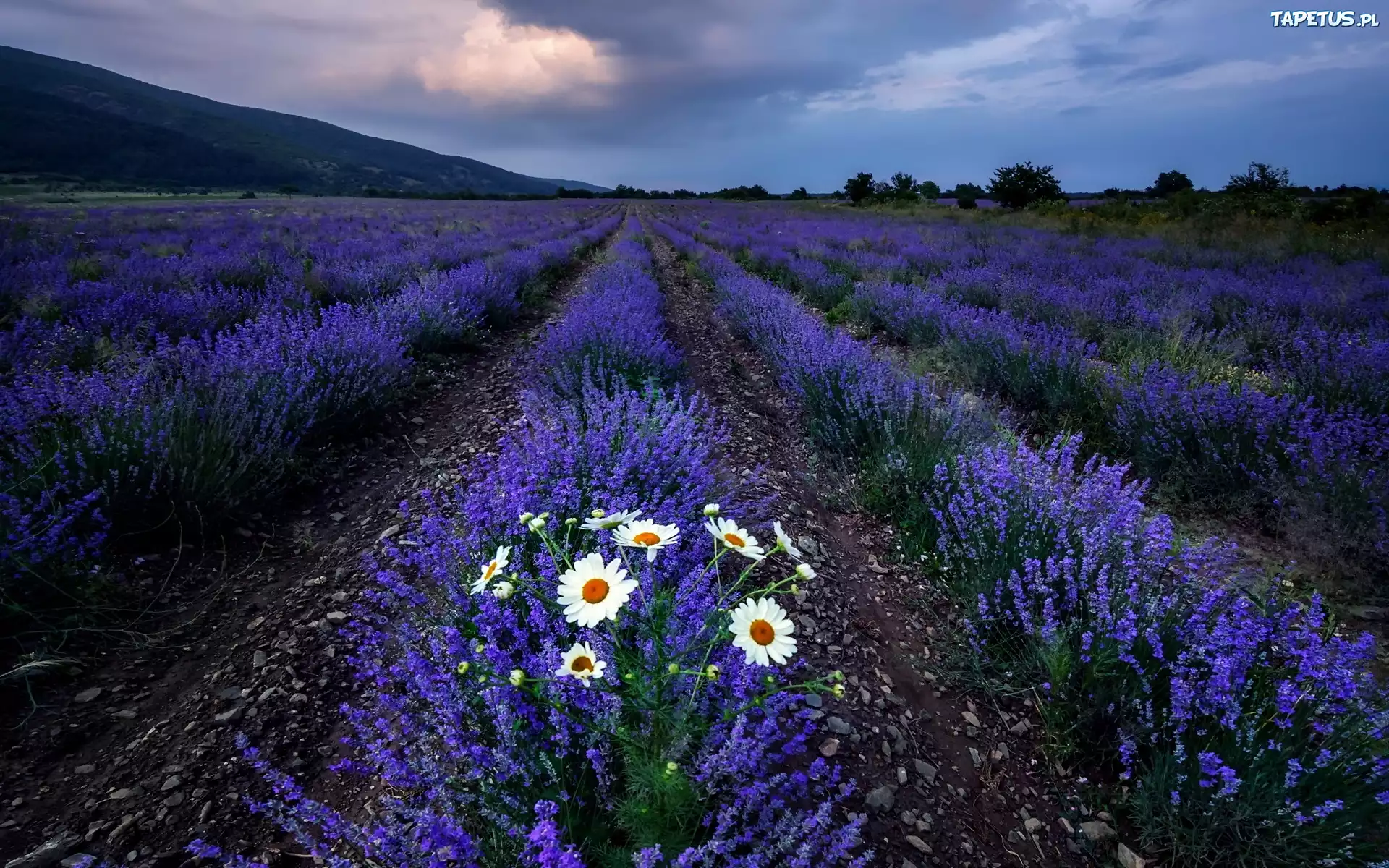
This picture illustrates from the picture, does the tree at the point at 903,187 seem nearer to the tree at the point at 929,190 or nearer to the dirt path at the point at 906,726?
the tree at the point at 929,190

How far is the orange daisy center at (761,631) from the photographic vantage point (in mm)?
1302

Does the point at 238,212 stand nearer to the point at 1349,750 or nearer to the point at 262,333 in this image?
the point at 262,333

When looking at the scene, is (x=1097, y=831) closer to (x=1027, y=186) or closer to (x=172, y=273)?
(x=172, y=273)

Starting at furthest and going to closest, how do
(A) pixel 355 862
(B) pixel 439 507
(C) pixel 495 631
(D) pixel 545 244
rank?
(D) pixel 545 244 < (B) pixel 439 507 < (C) pixel 495 631 < (A) pixel 355 862

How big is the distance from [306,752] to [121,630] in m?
1.13

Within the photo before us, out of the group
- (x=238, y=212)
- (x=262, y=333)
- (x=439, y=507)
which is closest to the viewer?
(x=439, y=507)

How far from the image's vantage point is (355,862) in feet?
5.21

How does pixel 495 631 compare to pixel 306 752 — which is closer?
pixel 495 631

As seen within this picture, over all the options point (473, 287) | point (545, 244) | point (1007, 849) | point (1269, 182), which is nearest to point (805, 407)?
point (1007, 849)

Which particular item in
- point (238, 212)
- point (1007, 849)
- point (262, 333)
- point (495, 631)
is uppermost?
point (238, 212)

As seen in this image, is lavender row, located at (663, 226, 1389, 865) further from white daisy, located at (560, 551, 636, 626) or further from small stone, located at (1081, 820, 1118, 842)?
white daisy, located at (560, 551, 636, 626)

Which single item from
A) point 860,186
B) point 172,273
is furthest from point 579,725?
point 860,186

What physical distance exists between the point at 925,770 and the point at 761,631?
1.25 metres

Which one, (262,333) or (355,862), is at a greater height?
(262,333)
